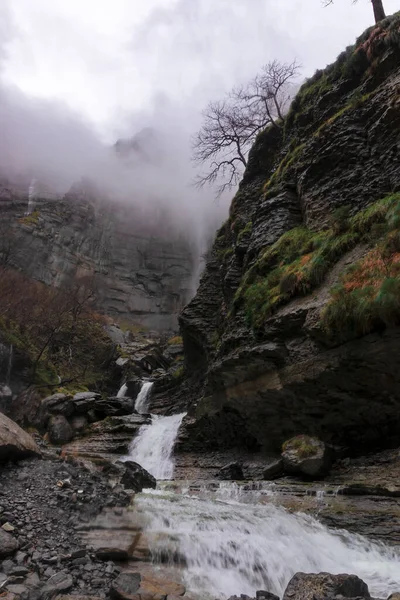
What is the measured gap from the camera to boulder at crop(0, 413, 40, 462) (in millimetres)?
9562

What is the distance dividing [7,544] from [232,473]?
461 inches

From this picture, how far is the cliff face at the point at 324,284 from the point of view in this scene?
12922 mm

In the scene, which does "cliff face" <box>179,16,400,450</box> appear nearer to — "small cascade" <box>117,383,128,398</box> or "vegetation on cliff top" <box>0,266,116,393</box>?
"small cascade" <box>117,383,128,398</box>

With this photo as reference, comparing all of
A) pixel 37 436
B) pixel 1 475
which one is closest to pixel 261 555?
pixel 1 475

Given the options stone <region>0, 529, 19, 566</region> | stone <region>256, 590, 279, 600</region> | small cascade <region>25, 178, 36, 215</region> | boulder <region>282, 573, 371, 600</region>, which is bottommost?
stone <region>256, 590, 279, 600</region>

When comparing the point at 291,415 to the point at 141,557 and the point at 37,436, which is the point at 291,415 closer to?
the point at 141,557

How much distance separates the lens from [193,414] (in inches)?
894

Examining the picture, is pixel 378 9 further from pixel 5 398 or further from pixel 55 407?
pixel 5 398

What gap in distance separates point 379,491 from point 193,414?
13403 millimetres

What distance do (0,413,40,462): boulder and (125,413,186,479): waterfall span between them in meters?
11.3

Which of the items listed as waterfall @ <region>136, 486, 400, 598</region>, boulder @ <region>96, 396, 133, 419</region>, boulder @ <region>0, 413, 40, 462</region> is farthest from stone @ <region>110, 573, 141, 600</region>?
boulder @ <region>96, 396, 133, 419</region>

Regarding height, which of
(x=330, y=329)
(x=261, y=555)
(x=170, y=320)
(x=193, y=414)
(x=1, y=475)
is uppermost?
(x=170, y=320)

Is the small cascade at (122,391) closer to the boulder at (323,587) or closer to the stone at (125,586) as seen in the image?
the stone at (125,586)

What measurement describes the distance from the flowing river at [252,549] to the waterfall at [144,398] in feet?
78.6
